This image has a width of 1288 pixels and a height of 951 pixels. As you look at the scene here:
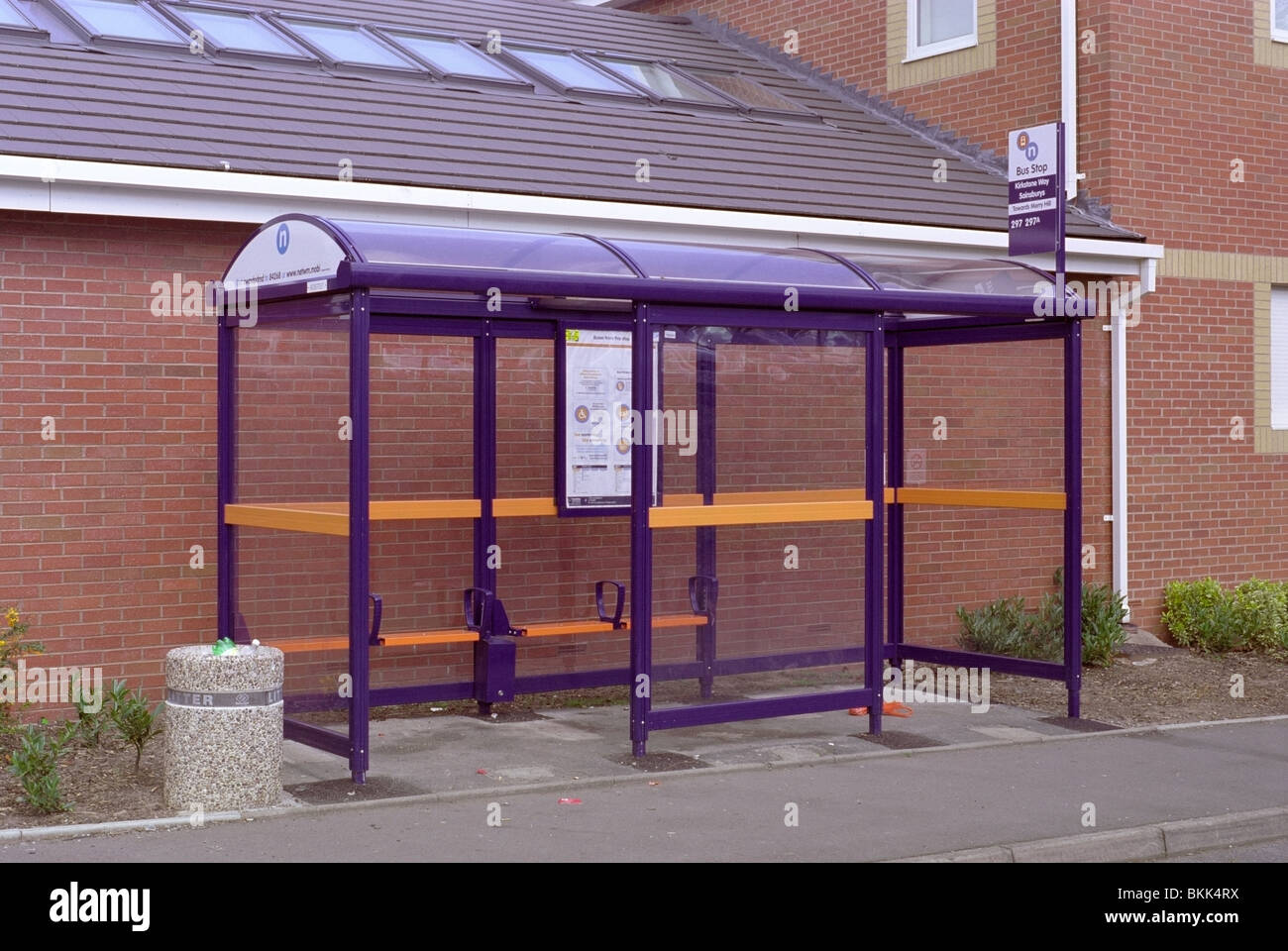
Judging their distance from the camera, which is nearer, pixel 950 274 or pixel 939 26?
pixel 950 274

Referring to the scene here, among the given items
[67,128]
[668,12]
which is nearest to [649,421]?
[67,128]

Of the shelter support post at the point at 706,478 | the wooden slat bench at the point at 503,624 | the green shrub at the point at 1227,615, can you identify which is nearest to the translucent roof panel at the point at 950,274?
the shelter support post at the point at 706,478

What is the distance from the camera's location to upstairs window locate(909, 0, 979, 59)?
1534 cm

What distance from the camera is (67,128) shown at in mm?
9250

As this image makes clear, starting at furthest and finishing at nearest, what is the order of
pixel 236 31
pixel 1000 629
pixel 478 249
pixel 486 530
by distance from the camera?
pixel 236 31 → pixel 1000 629 → pixel 486 530 → pixel 478 249

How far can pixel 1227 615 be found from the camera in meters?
13.2

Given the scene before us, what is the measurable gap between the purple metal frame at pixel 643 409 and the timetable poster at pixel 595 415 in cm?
18

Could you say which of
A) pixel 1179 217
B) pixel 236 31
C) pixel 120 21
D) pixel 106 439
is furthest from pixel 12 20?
pixel 1179 217

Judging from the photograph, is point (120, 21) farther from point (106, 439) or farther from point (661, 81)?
point (661, 81)

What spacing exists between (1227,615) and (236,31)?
9.30 m

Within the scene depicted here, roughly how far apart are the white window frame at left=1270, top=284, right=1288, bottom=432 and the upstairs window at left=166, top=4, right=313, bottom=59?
29.2 ft

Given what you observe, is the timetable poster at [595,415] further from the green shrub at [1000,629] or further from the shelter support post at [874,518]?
the green shrub at [1000,629]

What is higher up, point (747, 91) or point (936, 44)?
point (936, 44)

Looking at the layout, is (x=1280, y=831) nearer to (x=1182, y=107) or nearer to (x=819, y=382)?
(x=819, y=382)
